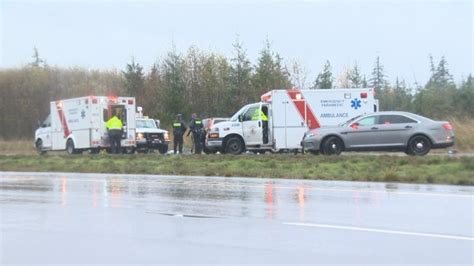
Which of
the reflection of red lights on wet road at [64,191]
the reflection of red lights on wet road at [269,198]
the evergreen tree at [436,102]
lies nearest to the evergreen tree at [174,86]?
the evergreen tree at [436,102]

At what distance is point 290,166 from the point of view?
18.0m

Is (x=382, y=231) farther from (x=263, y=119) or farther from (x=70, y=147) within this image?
(x=70, y=147)

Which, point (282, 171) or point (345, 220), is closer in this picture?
point (345, 220)

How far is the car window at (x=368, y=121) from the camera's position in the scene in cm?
2081

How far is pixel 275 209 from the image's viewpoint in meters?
9.92

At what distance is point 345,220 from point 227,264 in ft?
9.59

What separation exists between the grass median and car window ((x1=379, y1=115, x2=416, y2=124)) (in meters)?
1.95

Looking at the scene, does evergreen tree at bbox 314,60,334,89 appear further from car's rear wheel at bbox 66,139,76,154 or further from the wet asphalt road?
the wet asphalt road

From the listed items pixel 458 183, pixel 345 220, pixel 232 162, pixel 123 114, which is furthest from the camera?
pixel 123 114

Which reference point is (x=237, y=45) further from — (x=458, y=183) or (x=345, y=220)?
(x=345, y=220)

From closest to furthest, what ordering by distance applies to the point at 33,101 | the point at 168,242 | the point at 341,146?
the point at 168,242
the point at 341,146
the point at 33,101

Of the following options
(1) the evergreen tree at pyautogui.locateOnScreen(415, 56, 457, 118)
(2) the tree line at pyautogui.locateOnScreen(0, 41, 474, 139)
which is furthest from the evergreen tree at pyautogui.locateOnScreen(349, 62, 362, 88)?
(1) the evergreen tree at pyautogui.locateOnScreen(415, 56, 457, 118)

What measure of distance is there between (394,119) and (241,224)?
1324 cm

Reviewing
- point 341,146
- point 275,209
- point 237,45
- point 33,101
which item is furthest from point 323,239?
point 33,101
